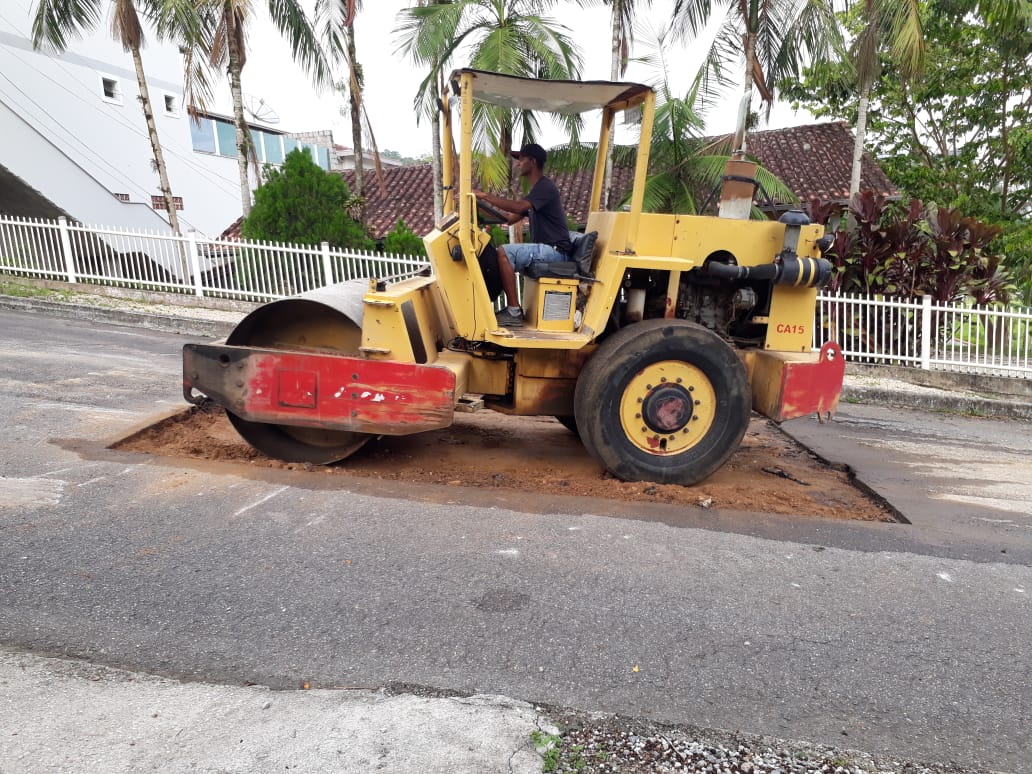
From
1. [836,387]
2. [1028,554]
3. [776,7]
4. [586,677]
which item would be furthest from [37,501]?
[776,7]

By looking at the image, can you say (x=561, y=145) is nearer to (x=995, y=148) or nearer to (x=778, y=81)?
(x=778, y=81)

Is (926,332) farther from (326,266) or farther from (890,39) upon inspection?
(326,266)

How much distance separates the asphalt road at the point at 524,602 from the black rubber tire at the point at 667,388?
628 mm

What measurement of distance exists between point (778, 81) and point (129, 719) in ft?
45.1

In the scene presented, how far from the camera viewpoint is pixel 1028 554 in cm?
412

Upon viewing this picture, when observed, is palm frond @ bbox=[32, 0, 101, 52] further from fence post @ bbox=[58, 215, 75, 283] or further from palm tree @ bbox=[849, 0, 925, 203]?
palm tree @ bbox=[849, 0, 925, 203]

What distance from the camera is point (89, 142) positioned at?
18.3 meters

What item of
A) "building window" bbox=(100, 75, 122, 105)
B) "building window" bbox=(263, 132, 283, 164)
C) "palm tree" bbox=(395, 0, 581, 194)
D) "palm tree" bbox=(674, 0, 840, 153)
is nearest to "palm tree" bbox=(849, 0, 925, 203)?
"palm tree" bbox=(674, 0, 840, 153)

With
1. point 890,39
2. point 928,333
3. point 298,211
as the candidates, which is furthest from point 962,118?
point 298,211

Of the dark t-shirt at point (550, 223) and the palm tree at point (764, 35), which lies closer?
the dark t-shirt at point (550, 223)

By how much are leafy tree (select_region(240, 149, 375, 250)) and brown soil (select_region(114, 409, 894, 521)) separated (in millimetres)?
8029

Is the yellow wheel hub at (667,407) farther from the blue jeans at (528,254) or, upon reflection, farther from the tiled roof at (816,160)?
the tiled roof at (816,160)

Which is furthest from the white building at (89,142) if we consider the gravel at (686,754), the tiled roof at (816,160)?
the gravel at (686,754)

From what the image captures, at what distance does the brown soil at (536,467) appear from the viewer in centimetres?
470
